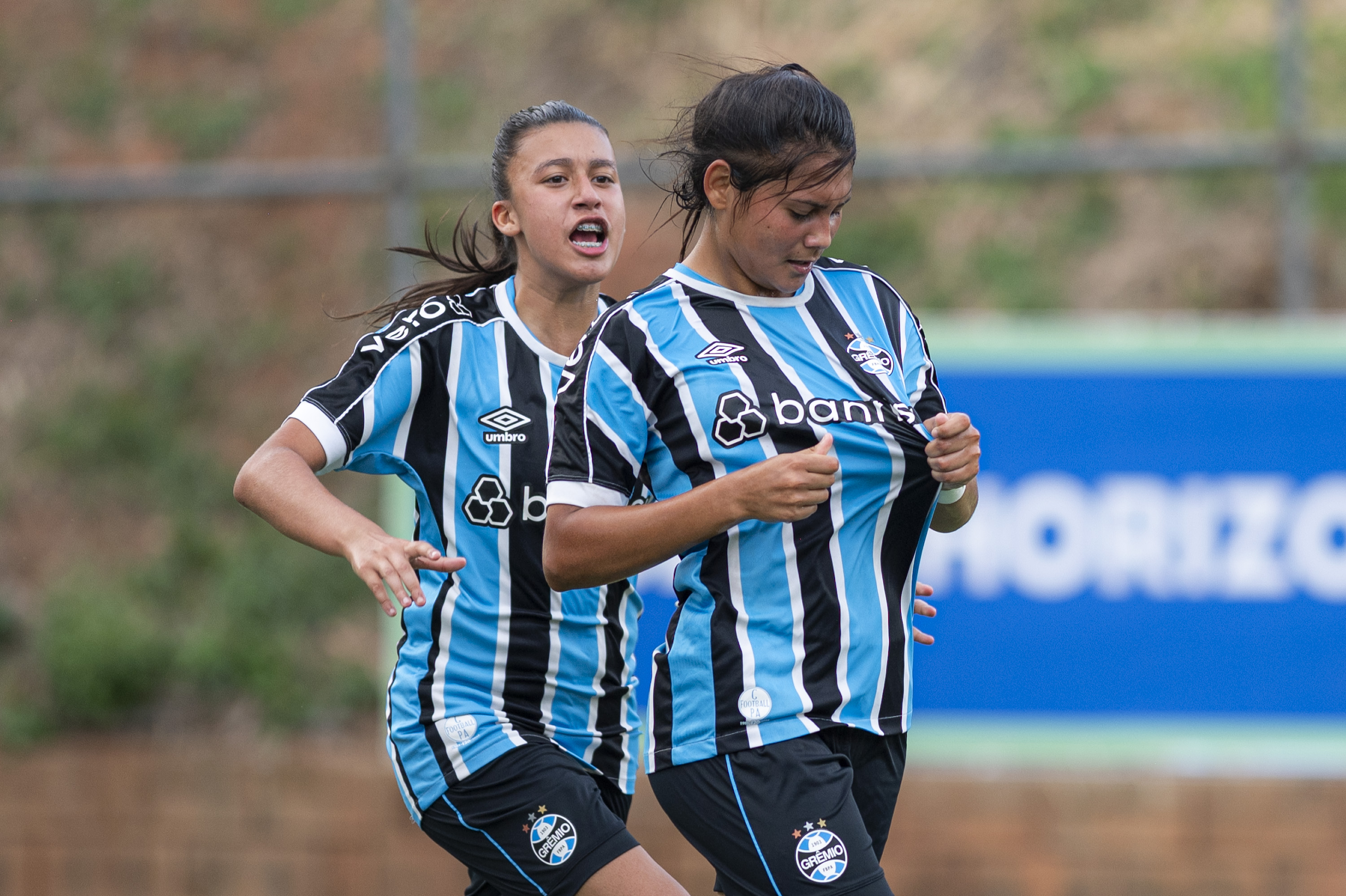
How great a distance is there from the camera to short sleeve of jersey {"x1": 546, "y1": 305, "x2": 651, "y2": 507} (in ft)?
8.70

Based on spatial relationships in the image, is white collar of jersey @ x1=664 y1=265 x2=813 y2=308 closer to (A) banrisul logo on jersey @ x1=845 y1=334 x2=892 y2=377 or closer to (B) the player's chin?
(A) banrisul logo on jersey @ x1=845 y1=334 x2=892 y2=377

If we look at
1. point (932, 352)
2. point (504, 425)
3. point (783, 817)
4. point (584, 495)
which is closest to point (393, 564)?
point (584, 495)

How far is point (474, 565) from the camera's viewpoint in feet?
10.8

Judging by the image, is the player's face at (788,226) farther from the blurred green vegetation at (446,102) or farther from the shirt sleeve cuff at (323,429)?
the blurred green vegetation at (446,102)

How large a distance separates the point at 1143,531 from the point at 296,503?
12.0 ft

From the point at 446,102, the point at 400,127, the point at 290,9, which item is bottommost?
the point at 400,127

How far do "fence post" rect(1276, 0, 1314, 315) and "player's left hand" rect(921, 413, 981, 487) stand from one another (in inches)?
161

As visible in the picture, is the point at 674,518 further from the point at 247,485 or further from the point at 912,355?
the point at 247,485

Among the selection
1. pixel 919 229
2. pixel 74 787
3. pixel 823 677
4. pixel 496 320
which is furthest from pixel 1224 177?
pixel 74 787

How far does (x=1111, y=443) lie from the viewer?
18.9ft

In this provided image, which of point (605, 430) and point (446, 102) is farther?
point (446, 102)

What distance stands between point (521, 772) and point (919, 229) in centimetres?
409

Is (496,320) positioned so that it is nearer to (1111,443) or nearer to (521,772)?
(521,772)

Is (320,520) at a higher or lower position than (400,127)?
lower
